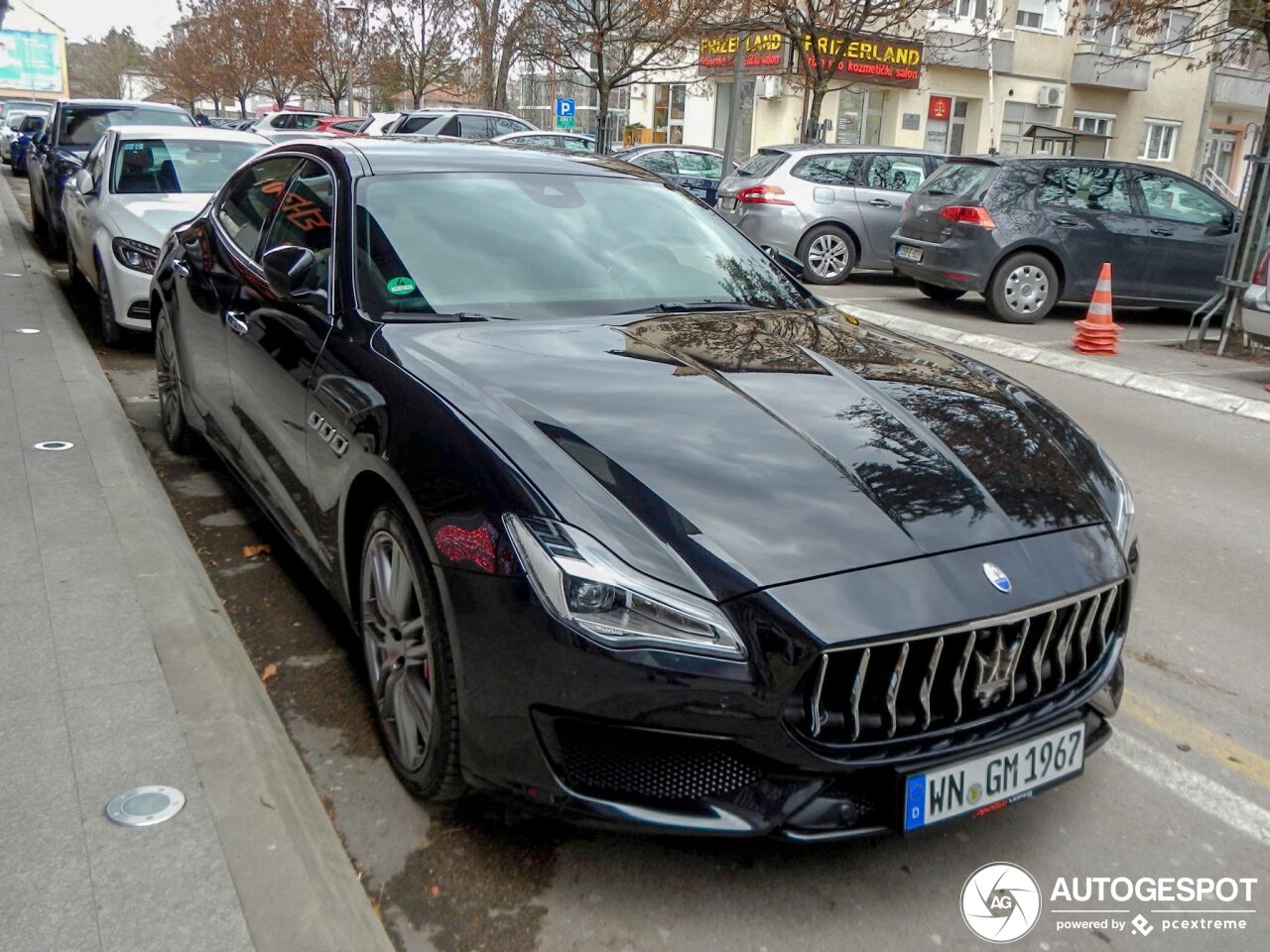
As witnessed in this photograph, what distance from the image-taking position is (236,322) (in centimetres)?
452

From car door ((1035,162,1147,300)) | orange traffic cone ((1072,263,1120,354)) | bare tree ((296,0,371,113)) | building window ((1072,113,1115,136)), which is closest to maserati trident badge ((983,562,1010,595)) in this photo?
orange traffic cone ((1072,263,1120,354))

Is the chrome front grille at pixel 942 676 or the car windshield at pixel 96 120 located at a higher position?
the car windshield at pixel 96 120

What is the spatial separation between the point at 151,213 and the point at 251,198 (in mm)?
4160

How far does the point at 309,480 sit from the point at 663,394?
1.19 metres

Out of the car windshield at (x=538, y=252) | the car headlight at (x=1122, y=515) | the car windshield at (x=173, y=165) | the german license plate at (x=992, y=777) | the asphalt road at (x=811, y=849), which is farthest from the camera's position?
the car windshield at (x=173, y=165)

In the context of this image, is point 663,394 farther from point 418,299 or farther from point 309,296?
point 309,296

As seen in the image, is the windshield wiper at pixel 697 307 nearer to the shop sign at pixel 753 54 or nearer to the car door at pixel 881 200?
the car door at pixel 881 200

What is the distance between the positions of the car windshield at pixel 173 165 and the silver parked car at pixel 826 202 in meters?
6.35

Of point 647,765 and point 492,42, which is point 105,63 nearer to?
point 492,42

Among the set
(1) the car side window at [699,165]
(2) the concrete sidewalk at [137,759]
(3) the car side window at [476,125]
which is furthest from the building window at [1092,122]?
(2) the concrete sidewalk at [137,759]

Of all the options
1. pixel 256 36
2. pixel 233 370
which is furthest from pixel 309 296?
pixel 256 36

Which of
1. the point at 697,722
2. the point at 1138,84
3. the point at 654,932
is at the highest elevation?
the point at 1138,84

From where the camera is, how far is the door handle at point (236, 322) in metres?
4.42

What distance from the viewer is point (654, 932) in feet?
8.45
